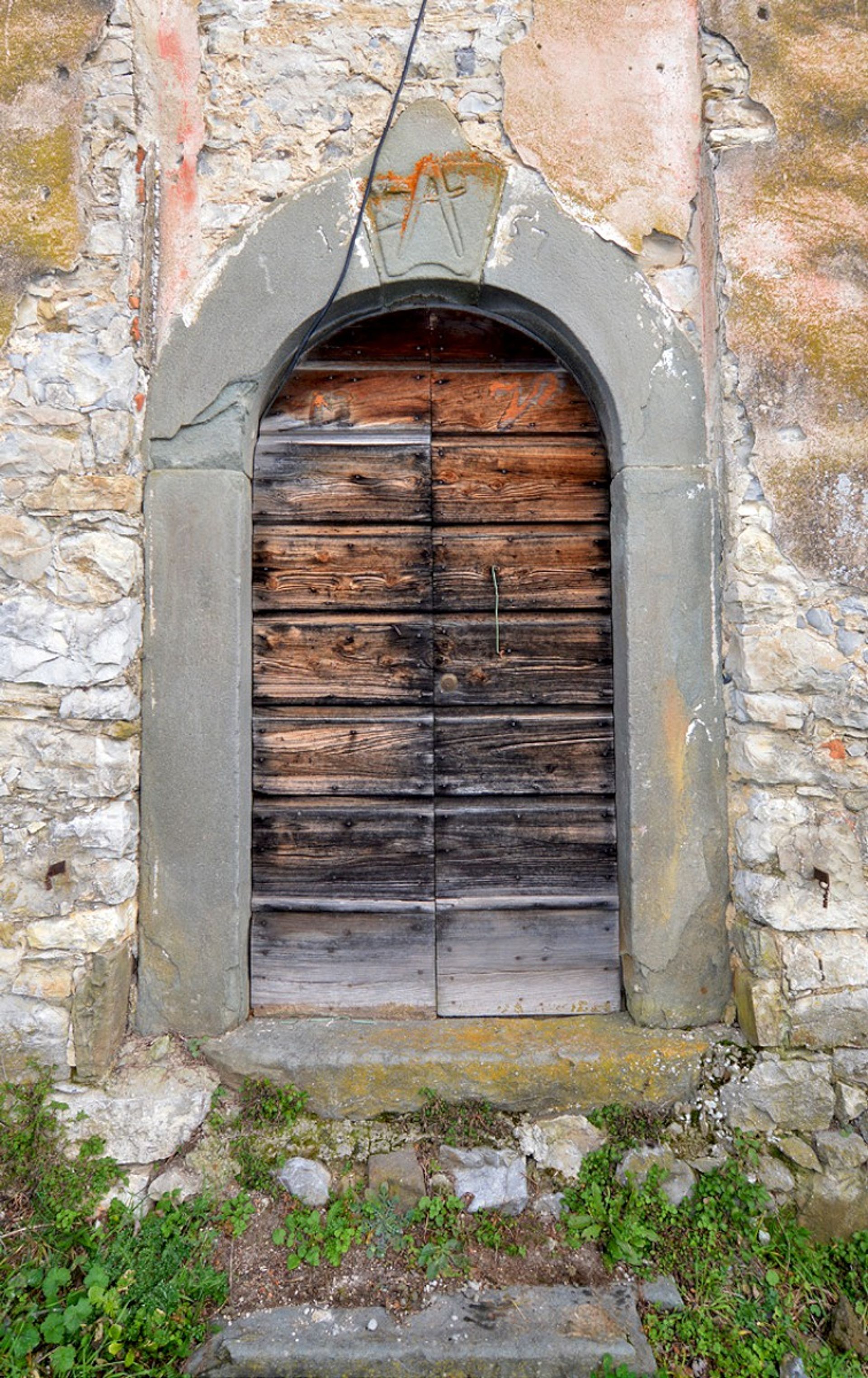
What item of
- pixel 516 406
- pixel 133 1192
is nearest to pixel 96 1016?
pixel 133 1192

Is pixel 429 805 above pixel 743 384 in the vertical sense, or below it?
below

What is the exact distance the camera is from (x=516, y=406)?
8.63 ft

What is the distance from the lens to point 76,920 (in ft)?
7.43

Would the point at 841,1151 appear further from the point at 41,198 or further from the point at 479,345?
the point at 41,198

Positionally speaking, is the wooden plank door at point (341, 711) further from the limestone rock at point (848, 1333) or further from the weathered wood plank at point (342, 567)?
the limestone rock at point (848, 1333)

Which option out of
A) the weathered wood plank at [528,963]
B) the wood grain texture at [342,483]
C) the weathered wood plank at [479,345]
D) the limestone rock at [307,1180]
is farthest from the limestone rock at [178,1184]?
the weathered wood plank at [479,345]

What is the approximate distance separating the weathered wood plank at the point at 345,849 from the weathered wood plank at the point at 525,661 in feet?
1.41

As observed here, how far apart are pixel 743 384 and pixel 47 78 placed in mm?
2291

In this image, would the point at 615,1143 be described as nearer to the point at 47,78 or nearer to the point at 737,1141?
the point at 737,1141

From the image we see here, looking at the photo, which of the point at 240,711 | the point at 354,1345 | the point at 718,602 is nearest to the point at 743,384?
the point at 718,602

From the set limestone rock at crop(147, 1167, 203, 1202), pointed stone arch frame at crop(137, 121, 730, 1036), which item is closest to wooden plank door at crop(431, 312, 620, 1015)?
pointed stone arch frame at crop(137, 121, 730, 1036)

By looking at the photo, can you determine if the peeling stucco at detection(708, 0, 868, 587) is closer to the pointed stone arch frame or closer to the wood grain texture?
the pointed stone arch frame

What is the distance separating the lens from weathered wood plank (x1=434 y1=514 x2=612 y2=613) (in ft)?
8.52

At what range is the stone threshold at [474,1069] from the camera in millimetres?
2264
